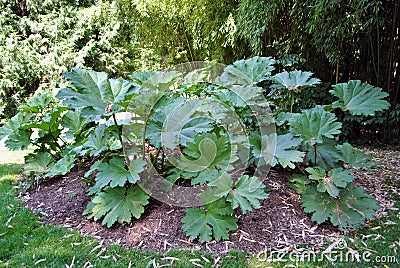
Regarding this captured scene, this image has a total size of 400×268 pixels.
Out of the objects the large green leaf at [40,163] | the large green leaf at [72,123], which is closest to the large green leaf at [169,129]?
the large green leaf at [72,123]

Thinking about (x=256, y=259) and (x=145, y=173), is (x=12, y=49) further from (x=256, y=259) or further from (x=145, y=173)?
(x=256, y=259)

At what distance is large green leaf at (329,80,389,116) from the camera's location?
1807mm

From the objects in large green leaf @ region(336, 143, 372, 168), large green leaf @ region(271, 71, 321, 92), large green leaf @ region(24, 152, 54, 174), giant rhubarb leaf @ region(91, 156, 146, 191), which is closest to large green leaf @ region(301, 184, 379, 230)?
large green leaf @ region(336, 143, 372, 168)

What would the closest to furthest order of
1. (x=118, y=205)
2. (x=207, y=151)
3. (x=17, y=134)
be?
(x=207, y=151) → (x=118, y=205) → (x=17, y=134)

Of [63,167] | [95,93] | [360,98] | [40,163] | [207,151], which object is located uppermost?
[95,93]

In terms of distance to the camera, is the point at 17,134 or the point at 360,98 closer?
the point at 360,98

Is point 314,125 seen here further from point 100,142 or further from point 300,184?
point 100,142

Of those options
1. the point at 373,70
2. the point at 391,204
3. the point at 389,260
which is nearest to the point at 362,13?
the point at 373,70


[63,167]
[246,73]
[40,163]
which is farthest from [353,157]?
[40,163]

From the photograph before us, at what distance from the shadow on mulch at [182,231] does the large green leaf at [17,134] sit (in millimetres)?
497

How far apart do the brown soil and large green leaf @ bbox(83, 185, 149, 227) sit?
0.21ft

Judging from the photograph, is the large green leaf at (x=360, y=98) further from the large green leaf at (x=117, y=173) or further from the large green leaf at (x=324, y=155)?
the large green leaf at (x=117, y=173)

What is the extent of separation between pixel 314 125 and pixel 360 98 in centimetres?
42

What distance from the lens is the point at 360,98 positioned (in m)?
1.89
